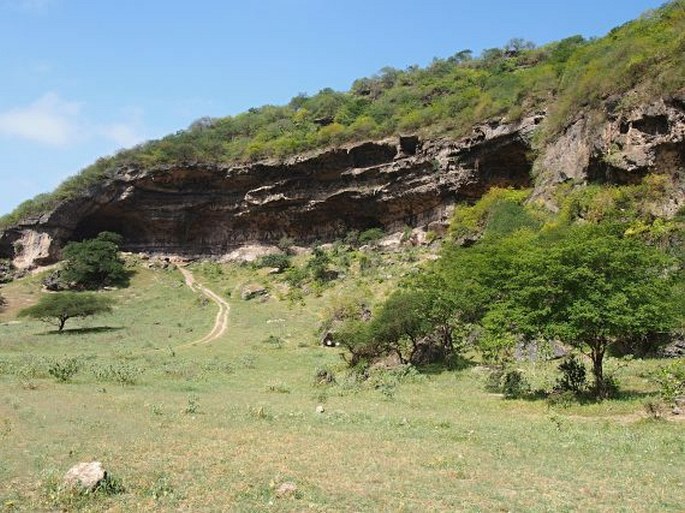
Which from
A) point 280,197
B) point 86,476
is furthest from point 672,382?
point 280,197

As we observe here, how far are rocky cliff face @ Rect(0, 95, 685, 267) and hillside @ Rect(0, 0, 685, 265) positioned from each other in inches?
5.5

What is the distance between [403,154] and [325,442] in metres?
48.6

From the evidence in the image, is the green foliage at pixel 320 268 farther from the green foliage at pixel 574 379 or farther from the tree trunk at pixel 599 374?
the tree trunk at pixel 599 374

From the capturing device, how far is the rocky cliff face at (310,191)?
164ft

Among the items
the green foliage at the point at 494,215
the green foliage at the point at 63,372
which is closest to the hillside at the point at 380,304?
the green foliage at the point at 63,372

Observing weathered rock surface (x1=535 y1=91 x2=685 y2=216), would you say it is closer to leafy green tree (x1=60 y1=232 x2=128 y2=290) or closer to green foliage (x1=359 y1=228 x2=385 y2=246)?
green foliage (x1=359 y1=228 x2=385 y2=246)

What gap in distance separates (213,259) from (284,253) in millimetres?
10599

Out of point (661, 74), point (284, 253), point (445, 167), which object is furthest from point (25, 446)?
point (284, 253)

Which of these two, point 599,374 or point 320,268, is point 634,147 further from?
point 320,268

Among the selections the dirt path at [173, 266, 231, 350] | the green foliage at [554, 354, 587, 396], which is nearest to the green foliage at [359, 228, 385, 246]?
the dirt path at [173, 266, 231, 350]

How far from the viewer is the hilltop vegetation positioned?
37688mm

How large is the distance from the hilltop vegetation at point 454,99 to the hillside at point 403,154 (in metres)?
0.18

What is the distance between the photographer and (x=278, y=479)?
8930 mm

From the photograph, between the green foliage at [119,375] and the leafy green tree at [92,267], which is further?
the leafy green tree at [92,267]
